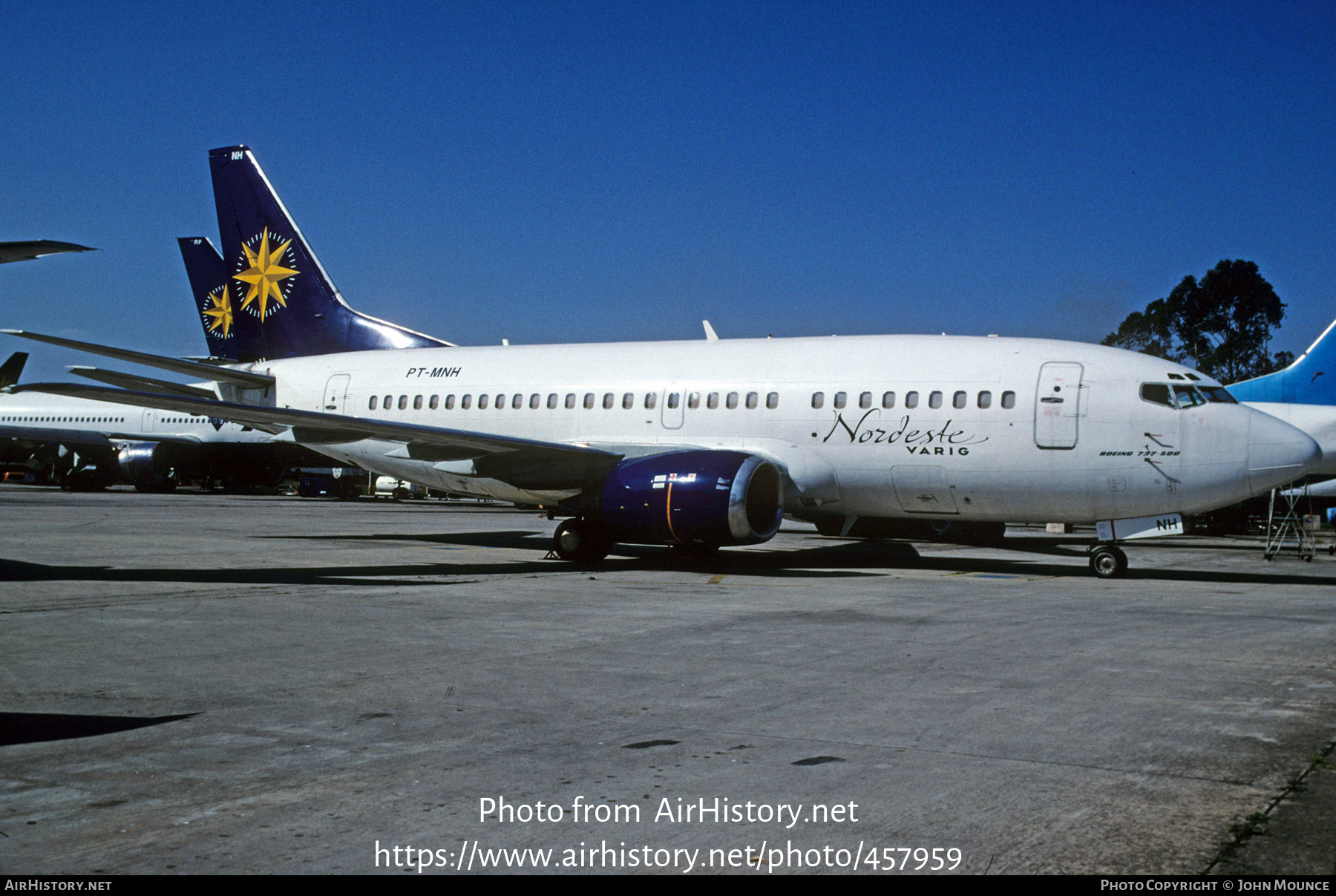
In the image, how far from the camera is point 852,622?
10.5m

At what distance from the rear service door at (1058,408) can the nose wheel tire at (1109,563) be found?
1.83 meters

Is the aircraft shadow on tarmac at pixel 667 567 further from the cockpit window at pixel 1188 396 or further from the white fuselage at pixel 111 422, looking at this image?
the white fuselage at pixel 111 422

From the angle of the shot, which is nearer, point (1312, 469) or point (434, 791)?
point (434, 791)

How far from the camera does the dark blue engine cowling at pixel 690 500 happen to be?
1504 centimetres

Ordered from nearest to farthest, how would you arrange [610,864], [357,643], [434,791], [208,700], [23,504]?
[610,864] → [434,791] → [208,700] → [357,643] → [23,504]

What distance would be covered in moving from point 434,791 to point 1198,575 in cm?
1508

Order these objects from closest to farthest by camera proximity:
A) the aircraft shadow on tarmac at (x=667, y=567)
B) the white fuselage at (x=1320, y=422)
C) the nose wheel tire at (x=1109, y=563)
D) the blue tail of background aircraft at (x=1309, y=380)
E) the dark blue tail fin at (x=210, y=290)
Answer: the aircraft shadow on tarmac at (x=667, y=567), the nose wheel tire at (x=1109, y=563), the white fuselage at (x=1320, y=422), the blue tail of background aircraft at (x=1309, y=380), the dark blue tail fin at (x=210, y=290)

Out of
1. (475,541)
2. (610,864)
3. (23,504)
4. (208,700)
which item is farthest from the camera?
(23,504)

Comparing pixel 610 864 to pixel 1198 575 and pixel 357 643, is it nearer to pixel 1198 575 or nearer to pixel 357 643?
pixel 357 643

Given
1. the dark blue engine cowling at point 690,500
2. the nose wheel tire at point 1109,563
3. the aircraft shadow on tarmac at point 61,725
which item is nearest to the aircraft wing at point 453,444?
the dark blue engine cowling at point 690,500

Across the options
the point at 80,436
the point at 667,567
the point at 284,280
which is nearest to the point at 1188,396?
the point at 667,567

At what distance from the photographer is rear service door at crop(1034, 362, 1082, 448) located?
1527 centimetres

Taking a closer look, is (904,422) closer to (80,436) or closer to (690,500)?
(690,500)

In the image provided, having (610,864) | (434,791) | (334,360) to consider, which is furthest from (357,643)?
(334,360)
